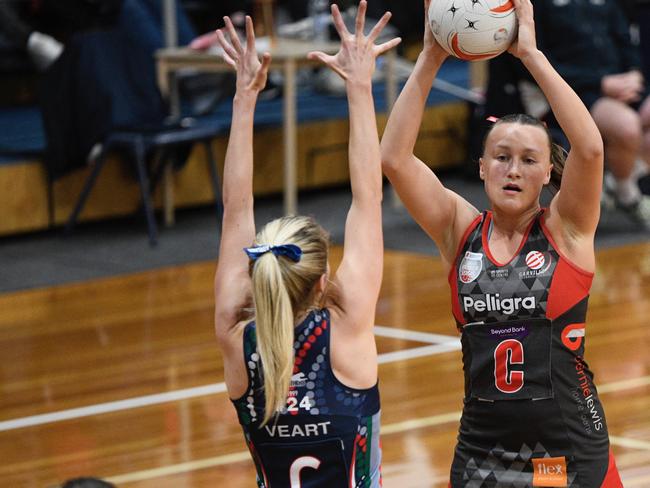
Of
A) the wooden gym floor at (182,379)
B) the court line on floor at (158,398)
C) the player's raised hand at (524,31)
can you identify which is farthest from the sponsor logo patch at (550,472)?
the court line on floor at (158,398)

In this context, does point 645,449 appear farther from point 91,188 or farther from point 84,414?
point 91,188

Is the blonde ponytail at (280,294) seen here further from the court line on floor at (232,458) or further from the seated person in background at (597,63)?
the seated person in background at (597,63)

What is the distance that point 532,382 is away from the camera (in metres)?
2.81

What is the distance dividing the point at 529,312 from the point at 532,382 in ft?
0.49

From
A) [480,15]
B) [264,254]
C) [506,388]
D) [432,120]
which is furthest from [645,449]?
[432,120]

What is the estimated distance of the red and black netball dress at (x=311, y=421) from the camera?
251 cm

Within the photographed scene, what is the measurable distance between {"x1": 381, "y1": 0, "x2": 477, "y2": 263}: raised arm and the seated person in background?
5.03 m

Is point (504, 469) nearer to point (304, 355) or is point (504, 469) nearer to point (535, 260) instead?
point (535, 260)

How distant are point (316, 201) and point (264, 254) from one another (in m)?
6.79

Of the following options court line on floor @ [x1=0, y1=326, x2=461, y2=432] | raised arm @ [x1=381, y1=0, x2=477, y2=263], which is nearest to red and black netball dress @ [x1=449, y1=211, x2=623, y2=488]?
raised arm @ [x1=381, y1=0, x2=477, y2=263]

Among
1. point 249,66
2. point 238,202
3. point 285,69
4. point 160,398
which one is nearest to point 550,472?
point 238,202

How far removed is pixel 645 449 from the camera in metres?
4.40

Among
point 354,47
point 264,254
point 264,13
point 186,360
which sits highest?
point 354,47

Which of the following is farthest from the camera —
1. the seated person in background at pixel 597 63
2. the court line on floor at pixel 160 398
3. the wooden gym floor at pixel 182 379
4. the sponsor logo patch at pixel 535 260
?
the seated person in background at pixel 597 63
